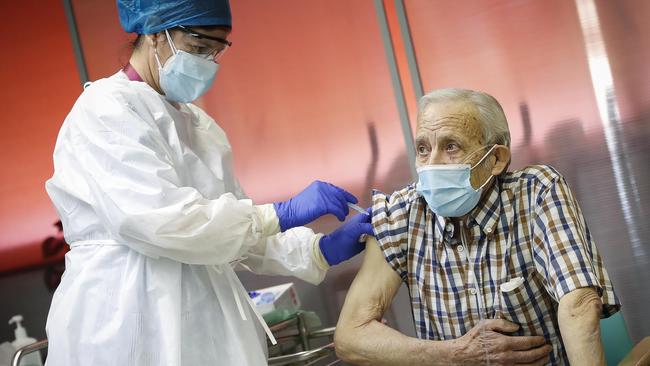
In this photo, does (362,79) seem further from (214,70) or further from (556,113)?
(214,70)

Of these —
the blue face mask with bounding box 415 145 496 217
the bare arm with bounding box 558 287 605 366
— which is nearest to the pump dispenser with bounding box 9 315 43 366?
the blue face mask with bounding box 415 145 496 217

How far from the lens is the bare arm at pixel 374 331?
6.35ft

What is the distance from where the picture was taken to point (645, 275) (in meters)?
2.80

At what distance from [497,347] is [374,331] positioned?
11.8 inches

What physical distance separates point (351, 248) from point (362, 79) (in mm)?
1169

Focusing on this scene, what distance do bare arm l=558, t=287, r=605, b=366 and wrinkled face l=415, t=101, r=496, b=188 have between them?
1.17ft

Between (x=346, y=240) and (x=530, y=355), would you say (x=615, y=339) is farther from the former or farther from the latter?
(x=346, y=240)

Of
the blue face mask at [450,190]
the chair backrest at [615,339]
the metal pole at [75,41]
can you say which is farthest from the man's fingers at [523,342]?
the metal pole at [75,41]

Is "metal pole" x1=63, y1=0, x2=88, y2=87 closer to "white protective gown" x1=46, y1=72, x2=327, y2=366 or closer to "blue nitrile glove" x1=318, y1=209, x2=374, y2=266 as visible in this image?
"white protective gown" x1=46, y1=72, x2=327, y2=366

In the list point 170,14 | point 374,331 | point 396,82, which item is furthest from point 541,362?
point 396,82

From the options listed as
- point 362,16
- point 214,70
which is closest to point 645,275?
point 362,16

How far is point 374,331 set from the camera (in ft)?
6.58

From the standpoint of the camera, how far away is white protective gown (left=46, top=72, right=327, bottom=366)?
1860 mm

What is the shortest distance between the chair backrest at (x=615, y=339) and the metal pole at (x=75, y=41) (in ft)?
8.42
